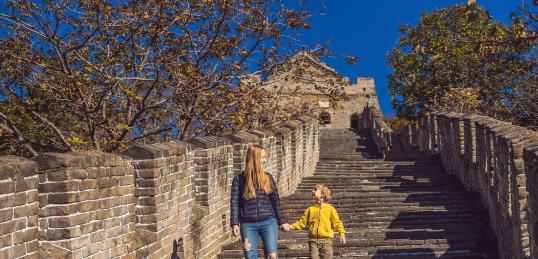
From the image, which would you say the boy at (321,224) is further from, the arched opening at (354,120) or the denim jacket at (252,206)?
the arched opening at (354,120)

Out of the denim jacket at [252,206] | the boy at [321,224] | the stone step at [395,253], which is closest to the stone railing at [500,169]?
the stone step at [395,253]

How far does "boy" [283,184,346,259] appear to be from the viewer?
887cm

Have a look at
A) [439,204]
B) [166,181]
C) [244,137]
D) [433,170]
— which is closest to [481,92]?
[433,170]

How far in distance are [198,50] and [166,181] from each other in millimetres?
7402

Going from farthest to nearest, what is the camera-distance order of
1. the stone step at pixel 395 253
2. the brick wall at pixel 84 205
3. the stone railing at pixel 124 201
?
the stone step at pixel 395 253 → the brick wall at pixel 84 205 → the stone railing at pixel 124 201

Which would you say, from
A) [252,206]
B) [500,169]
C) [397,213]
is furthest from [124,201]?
[397,213]

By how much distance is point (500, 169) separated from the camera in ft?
33.8

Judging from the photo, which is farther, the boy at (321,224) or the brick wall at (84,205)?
the boy at (321,224)

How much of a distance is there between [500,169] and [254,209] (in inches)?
151

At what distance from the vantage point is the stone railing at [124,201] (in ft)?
17.1

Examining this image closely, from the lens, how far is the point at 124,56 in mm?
15422

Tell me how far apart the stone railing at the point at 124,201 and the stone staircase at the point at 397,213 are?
46.2 inches

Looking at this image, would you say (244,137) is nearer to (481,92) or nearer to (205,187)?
(205,187)

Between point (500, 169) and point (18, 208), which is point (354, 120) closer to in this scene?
point (500, 169)
